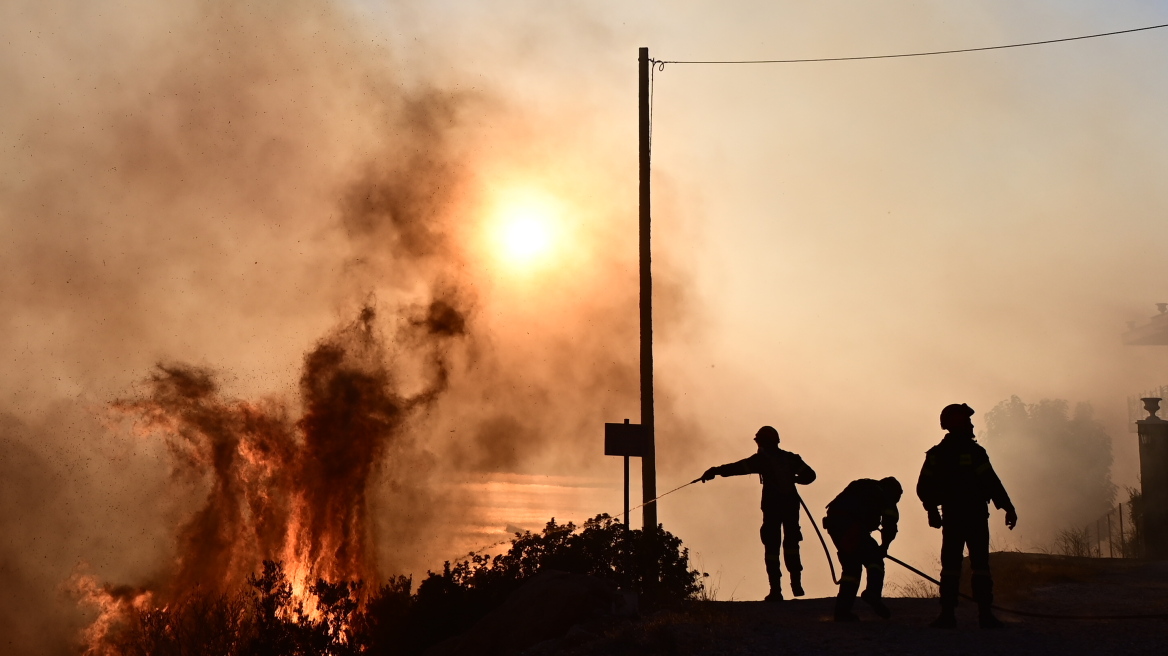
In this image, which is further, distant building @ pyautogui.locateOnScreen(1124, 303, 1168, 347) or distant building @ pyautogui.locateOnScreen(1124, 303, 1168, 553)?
distant building @ pyautogui.locateOnScreen(1124, 303, 1168, 347)

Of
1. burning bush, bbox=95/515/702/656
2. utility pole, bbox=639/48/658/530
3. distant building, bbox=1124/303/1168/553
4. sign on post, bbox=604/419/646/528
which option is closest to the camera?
burning bush, bbox=95/515/702/656

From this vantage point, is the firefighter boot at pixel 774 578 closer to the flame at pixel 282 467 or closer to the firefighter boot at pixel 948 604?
the firefighter boot at pixel 948 604

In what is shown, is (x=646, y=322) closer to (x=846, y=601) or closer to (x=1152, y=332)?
(x=846, y=601)

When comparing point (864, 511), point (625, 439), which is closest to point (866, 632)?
point (864, 511)

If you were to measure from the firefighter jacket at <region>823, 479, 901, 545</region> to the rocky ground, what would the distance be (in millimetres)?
958

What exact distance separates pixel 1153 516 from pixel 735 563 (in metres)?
130

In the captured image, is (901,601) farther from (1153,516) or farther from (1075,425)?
(1075,425)

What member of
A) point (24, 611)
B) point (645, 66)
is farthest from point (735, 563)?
point (645, 66)

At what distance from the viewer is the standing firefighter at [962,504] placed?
9859 millimetres

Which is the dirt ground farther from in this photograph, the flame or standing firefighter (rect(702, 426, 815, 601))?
the flame

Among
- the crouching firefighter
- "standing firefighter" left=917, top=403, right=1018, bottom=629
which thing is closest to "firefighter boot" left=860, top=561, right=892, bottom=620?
the crouching firefighter

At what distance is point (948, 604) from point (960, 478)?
3.86 feet

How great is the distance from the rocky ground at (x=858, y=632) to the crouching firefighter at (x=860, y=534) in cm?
27

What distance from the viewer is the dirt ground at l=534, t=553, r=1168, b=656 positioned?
8.92 metres
